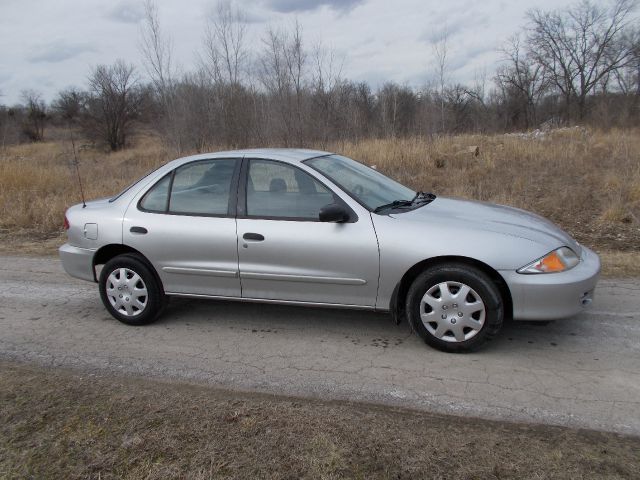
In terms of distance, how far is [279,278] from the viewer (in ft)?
14.0

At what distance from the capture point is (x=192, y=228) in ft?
14.7

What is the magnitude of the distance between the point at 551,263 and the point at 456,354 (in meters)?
0.95

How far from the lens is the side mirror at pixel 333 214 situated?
398 centimetres

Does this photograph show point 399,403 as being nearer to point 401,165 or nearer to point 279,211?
point 279,211

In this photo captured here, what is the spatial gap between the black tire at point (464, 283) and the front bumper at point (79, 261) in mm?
3024

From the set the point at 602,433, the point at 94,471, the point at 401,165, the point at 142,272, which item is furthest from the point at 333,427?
the point at 401,165

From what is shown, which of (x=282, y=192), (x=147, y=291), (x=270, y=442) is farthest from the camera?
(x=147, y=291)

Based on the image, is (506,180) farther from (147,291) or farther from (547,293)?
(147,291)

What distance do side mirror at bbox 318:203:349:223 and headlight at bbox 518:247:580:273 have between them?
4.40 ft

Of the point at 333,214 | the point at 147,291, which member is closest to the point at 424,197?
the point at 333,214

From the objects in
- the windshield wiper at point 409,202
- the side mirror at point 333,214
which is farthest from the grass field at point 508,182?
the side mirror at point 333,214

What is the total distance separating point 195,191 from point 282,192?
2.77 ft

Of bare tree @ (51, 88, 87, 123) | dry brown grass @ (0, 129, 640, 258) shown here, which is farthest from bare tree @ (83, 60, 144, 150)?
dry brown grass @ (0, 129, 640, 258)

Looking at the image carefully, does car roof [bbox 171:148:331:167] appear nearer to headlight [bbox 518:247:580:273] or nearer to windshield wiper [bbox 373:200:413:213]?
windshield wiper [bbox 373:200:413:213]
